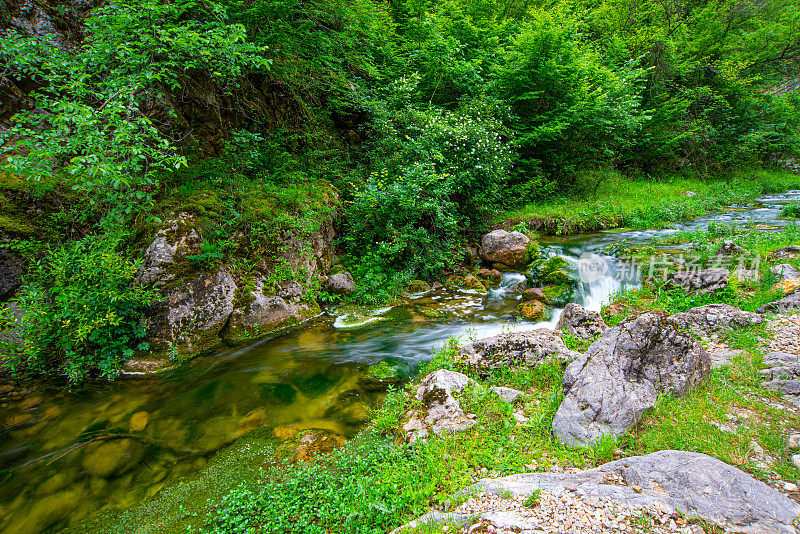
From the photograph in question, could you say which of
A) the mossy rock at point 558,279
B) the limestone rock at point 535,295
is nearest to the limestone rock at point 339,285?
the limestone rock at point 535,295

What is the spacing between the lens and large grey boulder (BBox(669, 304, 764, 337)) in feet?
17.3

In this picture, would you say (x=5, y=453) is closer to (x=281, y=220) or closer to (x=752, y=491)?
(x=281, y=220)

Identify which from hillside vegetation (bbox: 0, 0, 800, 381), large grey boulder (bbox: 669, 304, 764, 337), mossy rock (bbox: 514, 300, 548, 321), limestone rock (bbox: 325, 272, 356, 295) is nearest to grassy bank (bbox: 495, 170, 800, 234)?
hillside vegetation (bbox: 0, 0, 800, 381)

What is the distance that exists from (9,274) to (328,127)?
924 cm

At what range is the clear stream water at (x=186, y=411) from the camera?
3830 millimetres

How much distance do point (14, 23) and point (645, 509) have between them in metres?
13.1

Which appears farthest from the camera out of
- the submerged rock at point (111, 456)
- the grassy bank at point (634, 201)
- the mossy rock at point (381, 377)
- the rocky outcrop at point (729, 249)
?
the grassy bank at point (634, 201)

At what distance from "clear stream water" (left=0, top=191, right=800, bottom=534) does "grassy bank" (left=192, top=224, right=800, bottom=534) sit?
2.92 feet

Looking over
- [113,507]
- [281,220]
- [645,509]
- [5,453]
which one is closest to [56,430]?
[5,453]

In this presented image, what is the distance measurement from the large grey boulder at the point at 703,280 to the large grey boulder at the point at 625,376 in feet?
11.8

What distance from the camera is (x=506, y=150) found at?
13500 millimetres

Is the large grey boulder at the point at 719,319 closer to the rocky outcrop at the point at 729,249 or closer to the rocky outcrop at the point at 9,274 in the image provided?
the rocky outcrop at the point at 729,249

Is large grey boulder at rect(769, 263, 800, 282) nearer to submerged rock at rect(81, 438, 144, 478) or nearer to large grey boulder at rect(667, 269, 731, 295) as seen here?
large grey boulder at rect(667, 269, 731, 295)

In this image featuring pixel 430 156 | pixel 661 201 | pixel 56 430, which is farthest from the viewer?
pixel 661 201
